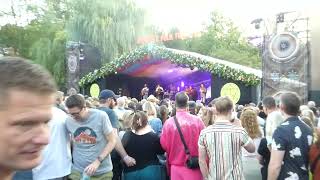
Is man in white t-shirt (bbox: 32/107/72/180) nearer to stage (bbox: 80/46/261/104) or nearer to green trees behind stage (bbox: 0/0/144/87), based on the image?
stage (bbox: 80/46/261/104)

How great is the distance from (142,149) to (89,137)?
786 millimetres

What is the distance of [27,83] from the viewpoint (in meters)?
1.18

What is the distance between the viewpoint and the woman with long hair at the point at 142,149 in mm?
5508

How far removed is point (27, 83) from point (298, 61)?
55.9 feet

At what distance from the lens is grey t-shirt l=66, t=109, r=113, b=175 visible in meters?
4.99

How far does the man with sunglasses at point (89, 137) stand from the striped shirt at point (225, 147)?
1.14 meters

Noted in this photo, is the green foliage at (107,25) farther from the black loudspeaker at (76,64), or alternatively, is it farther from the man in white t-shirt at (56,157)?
the man in white t-shirt at (56,157)

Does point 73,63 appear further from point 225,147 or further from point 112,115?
point 225,147

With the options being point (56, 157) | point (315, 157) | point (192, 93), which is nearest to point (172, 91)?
point (192, 93)

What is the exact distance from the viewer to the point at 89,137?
505 centimetres

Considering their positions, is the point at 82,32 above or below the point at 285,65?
above

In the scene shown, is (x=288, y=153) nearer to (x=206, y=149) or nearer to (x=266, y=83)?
(x=206, y=149)

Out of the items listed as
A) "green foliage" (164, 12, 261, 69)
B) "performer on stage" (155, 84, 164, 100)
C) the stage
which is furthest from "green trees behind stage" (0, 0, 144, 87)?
"green foliage" (164, 12, 261, 69)

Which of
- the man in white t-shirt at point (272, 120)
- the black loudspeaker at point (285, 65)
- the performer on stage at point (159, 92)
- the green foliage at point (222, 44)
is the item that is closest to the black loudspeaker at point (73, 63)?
the performer on stage at point (159, 92)
